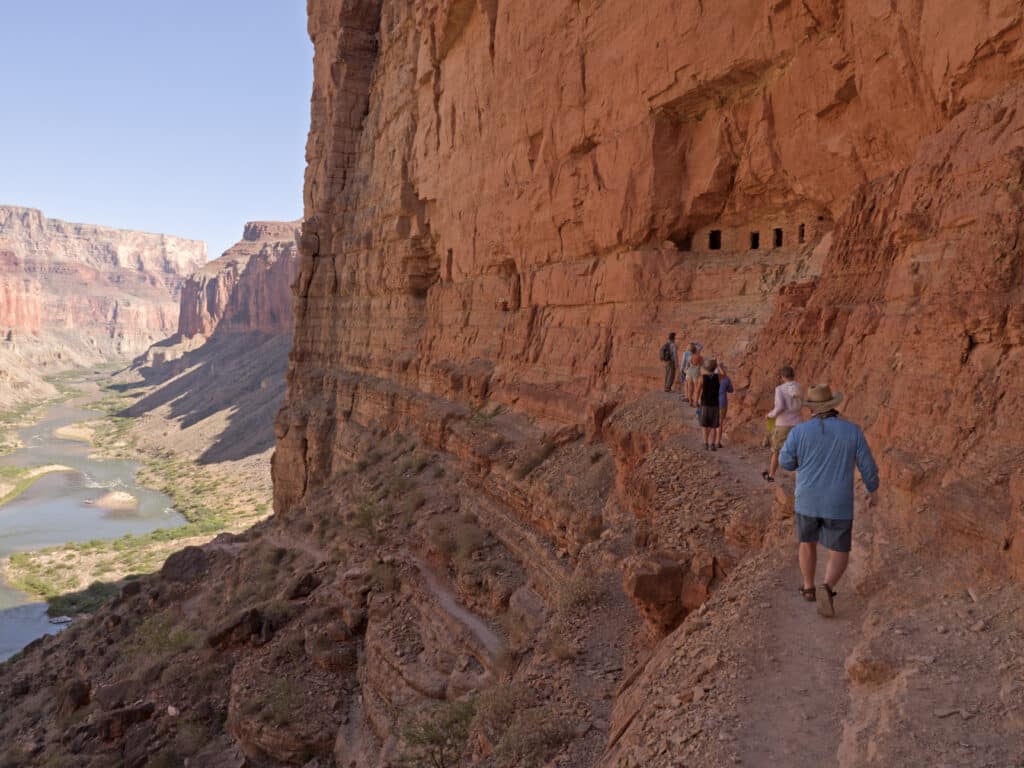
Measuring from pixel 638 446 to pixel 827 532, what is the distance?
526 centimetres

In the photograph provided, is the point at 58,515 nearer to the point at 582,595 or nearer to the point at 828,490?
the point at 582,595

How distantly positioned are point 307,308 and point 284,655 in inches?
910

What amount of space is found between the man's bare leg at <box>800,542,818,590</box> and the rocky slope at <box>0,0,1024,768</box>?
0.72ft

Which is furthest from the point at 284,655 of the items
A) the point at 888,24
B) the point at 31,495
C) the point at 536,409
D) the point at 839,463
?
the point at 31,495

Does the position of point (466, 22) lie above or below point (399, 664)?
above

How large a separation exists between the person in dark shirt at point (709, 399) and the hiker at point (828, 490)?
321 cm

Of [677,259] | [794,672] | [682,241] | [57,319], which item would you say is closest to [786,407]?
[794,672]

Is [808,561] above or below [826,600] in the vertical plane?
Result: above

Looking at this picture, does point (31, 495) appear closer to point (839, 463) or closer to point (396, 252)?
point (396, 252)

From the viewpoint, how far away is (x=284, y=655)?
12.3 metres

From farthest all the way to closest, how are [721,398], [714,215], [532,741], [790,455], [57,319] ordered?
[57,319]
[714,215]
[721,398]
[532,741]
[790,455]

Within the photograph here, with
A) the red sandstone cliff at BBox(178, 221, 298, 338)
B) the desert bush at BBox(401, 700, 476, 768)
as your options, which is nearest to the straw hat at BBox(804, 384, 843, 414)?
the desert bush at BBox(401, 700, 476, 768)

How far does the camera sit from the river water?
30.9 m

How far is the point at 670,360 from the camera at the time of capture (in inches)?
431
